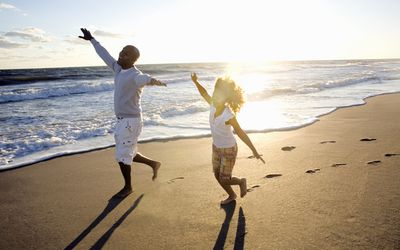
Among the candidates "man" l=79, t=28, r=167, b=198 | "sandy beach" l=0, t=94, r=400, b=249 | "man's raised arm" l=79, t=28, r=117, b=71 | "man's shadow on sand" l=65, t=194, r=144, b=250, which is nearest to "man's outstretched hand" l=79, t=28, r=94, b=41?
"man's raised arm" l=79, t=28, r=117, b=71

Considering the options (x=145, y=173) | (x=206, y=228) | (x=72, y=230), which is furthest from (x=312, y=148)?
(x=72, y=230)

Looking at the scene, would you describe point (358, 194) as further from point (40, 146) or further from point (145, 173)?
point (40, 146)

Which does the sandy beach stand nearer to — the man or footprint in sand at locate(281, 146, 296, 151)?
footprint in sand at locate(281, 146, 296, 151)

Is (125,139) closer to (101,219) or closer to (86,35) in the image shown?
(101,219)

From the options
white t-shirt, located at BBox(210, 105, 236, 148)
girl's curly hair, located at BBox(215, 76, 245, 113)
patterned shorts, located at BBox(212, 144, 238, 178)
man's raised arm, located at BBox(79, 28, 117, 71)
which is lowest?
patterned shorts, located at BBox(212, 144, 238, 178)

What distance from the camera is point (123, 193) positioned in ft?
13.6

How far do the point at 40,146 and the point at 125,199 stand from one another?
11.7 ft

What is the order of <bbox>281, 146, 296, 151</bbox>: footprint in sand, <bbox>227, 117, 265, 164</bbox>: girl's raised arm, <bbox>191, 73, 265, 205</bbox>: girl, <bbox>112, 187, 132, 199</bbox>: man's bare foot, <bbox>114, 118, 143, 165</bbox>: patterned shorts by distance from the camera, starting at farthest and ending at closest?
<bbox>281, 146, 296, 151</bbox>: footprint in sand < <bbox>114, 118, 143, 165</bbox>: patterned shorts < <bbox>112, 187, 132, 199</bbox>: man's bare foot < <bbox>191, 73, 265, 205</bbox>: girl < <bbox>227, 117, 265, 164</bbox>: girl's raised arm

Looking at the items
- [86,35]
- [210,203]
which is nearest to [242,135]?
[210,203]

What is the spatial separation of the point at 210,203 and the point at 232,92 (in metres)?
1.21

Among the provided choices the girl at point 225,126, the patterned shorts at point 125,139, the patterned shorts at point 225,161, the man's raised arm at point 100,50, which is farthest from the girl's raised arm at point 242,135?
the man's raised arm at point 100,50

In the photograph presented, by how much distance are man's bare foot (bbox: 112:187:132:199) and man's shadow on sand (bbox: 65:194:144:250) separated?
6 cm

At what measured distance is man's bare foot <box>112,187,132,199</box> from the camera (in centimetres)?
407

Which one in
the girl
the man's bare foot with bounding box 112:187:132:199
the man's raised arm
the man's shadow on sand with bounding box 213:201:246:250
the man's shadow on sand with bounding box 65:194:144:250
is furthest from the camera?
the man's raised arm
